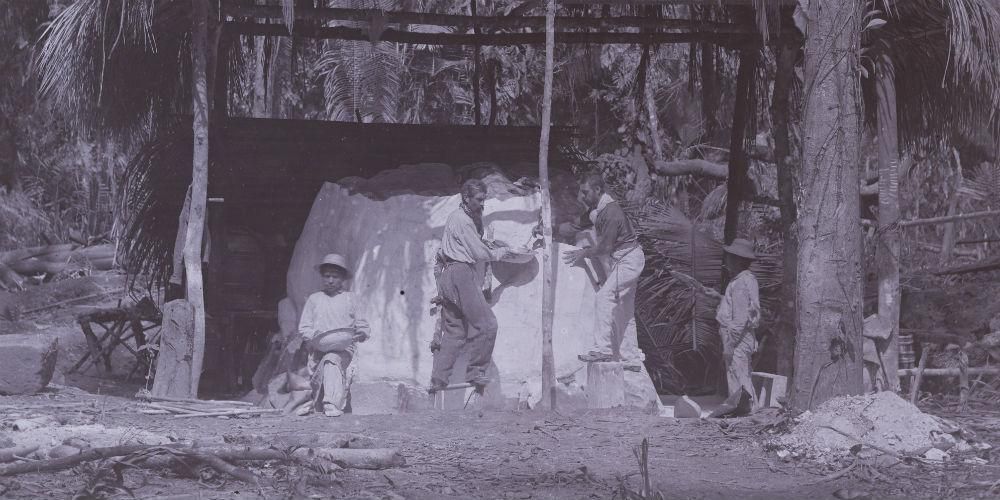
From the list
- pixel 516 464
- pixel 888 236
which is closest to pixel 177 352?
pixel 516 464

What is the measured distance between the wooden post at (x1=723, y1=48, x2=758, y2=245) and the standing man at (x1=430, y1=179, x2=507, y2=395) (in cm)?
319

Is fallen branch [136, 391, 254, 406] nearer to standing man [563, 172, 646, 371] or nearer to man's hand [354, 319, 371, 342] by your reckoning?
man's hand [354, 319, 371, 342]

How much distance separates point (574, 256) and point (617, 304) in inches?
21.8

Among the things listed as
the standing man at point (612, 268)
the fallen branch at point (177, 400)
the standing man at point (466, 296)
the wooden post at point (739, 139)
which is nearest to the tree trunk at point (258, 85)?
the wooden post at point (739, 139)

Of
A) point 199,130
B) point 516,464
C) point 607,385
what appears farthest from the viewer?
point 607,385

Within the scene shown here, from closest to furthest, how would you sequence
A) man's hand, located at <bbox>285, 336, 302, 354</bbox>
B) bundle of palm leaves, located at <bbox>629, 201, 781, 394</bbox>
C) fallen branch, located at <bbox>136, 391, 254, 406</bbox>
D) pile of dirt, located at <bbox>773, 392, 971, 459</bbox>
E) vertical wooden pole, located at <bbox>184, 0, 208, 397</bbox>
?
pile of dirt, located at <bbox>773, 392, 971, 459</bbox>
fallen branch, located at <bbox>136, 391, 254, 406</bbox>
vertical wooden pole, located at <bbox>184, 0, 208, 397</bbox>
man's hand, located at <bbox>285, 336, 302, 354</bbox>
bundle of palm leaves, located at <bbox>629, 201, 781, 394</bbox>

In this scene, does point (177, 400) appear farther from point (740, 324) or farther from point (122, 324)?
point (740, 324)

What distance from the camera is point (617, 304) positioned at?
9383 millimetres

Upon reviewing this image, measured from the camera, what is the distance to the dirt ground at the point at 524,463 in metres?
5.84

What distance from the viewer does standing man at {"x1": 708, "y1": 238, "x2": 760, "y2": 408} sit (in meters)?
9.42

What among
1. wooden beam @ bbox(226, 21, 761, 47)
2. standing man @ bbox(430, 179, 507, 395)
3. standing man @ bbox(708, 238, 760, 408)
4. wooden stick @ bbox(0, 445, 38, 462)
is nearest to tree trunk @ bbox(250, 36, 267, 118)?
wooden beam @ bbox(226, 21, 761, 47)

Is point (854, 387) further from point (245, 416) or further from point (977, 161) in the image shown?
point (977, 161)

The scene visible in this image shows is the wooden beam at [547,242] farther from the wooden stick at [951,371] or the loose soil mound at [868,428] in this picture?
the wooden stick at [951,371]

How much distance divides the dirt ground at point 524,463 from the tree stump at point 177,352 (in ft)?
1.06
